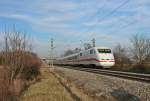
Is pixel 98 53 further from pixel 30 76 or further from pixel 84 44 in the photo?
pixel 84 44

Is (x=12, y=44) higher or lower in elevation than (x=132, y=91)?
higher

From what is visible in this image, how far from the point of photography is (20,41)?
57.7 feet

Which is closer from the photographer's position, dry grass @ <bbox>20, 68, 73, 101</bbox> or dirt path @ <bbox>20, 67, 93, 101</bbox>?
dirt path @ <bbox>20, 67, 93, 101</bbox>

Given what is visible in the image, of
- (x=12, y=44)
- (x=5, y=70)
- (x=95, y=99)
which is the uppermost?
(x=12, y=44)

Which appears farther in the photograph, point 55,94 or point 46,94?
point 46,94

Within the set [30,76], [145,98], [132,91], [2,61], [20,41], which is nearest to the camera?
[145,98]

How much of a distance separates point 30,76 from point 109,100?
18.2 m

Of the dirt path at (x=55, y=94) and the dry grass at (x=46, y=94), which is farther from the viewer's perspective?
the dry grass at (x=46, y=94)

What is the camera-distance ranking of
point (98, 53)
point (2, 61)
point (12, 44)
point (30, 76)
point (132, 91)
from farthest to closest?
point (98, 53), point (30, 76), point (12, 44), point (2, 61), point (132, 91)

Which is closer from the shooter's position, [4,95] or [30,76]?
[4,95]

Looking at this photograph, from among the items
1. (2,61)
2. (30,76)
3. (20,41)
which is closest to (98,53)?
(30,76)

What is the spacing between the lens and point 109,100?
1226 centimetres

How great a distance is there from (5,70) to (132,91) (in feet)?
22.5

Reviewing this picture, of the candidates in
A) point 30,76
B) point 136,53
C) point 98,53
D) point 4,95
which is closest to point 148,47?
point 136,53
